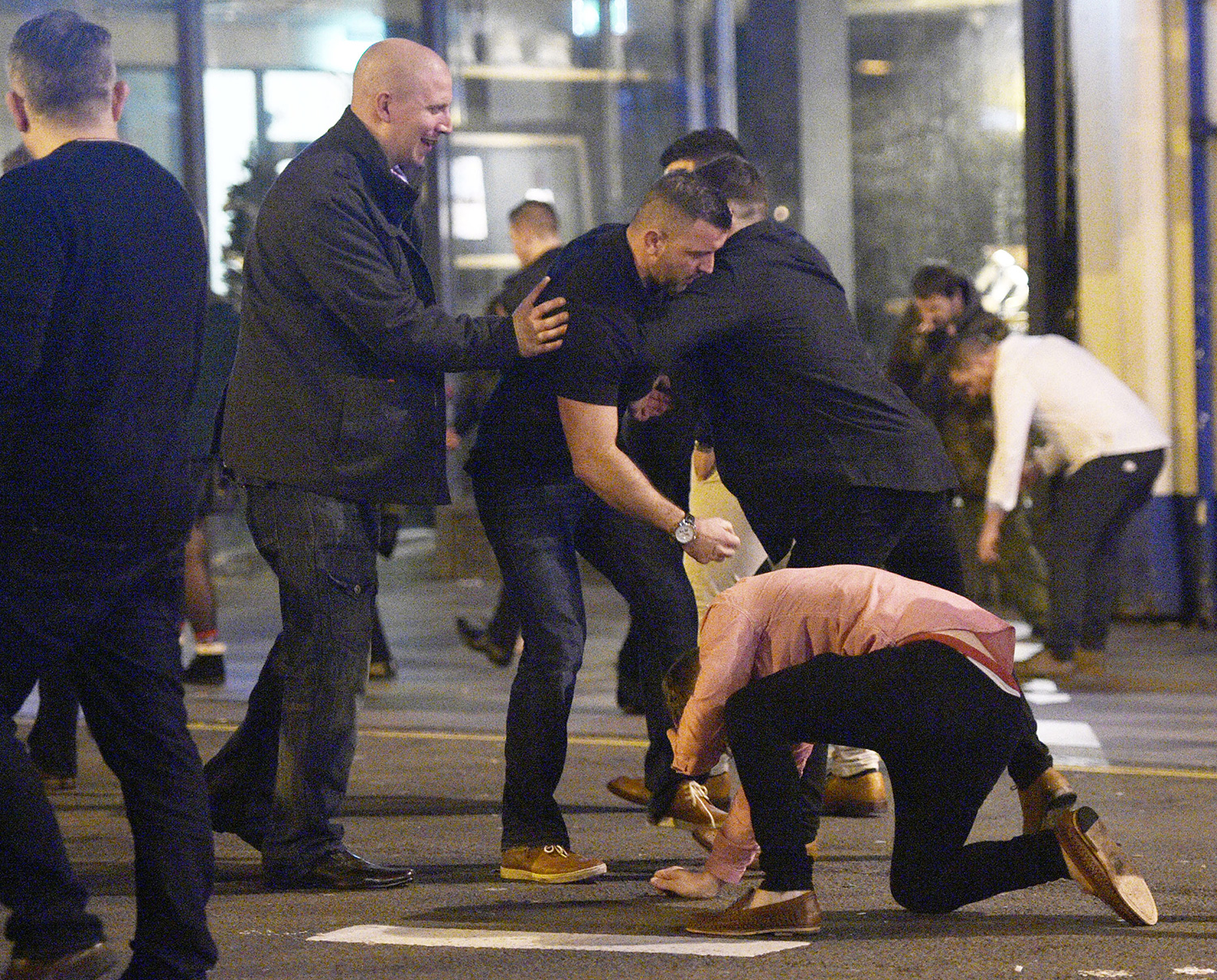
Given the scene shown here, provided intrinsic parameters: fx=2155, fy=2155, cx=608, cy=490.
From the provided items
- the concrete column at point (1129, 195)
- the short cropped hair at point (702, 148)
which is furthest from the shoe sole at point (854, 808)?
the concrete column at point (1129, 195)

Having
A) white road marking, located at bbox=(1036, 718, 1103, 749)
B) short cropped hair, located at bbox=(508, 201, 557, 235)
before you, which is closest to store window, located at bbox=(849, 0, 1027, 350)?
short cropped hair, located at bbox=(508, 201, 557, 235)

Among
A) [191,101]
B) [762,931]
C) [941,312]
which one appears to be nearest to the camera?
[762,931]

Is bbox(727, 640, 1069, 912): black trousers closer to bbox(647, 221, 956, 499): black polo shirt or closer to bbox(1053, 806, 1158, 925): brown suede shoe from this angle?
bbox(1053, 806, 1158, 925): brown suede shoe

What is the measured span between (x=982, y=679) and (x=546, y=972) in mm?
1100

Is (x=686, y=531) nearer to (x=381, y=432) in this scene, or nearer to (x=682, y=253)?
(x=682, y=253)

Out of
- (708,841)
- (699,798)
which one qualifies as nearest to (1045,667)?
(699,798)

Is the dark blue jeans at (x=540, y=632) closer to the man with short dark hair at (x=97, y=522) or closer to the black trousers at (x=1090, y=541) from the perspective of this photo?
the man with short dark hair at (x=97, y=522)

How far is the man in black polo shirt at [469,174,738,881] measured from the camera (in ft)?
16.9

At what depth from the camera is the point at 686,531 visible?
5172mm

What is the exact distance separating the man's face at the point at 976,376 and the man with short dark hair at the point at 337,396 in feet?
13.4

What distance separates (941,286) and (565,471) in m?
4.40

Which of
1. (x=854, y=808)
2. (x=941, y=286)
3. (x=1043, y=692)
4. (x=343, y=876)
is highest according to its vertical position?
(x=941, y=286)

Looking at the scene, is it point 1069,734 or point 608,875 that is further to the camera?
point 1069,734

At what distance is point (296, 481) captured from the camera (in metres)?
5.06
